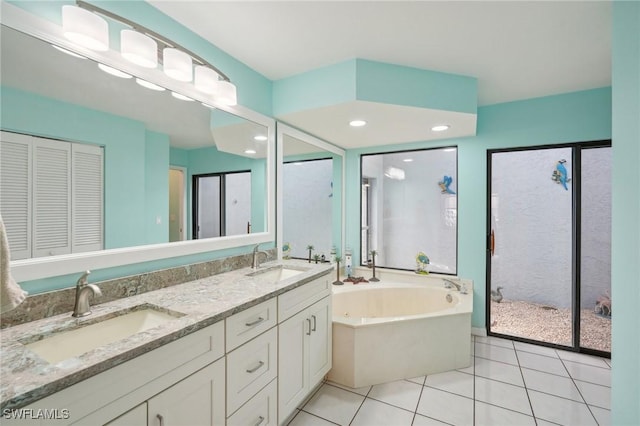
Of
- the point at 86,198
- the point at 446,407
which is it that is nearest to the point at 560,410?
the point at 446,407

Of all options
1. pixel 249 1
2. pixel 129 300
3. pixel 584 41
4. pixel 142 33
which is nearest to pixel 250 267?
pixel 129 300

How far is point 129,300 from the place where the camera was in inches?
52.1

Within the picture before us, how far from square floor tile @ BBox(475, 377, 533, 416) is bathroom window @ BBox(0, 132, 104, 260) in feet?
8.79

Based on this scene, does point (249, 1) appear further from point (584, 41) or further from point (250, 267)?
point (584, 41)

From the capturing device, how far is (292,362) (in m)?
1.71

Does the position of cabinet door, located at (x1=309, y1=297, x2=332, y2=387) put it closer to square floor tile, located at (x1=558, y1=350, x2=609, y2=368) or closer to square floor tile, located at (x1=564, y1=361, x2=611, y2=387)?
square floor tile, located at (x1=564, y1=361, x2=611, y2=387)

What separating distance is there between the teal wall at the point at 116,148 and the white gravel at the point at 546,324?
3.44 m

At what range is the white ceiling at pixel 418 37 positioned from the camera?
1.55 metres

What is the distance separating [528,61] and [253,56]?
207 centimetres

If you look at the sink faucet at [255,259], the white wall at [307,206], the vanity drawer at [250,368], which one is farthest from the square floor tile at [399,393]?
the white wall at [307,206]

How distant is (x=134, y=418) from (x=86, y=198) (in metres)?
0.96

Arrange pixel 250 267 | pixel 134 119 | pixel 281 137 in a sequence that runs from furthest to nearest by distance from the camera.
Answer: pixel 281 137
pixel 250 267
pixel 134 119

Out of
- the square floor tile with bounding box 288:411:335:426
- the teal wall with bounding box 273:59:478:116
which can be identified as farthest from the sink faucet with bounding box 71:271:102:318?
the teal wall with bounding box 273:59:478:116

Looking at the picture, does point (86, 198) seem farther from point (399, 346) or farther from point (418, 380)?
point (418, 380)
